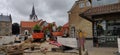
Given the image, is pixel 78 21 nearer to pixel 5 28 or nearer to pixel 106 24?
pixel 106 24

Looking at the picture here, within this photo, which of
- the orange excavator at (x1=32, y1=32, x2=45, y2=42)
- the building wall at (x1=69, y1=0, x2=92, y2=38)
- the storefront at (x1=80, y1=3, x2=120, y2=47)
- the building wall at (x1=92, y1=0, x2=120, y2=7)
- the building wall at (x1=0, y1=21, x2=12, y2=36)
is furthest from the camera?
the building wall at (x1=0, y1=21, x2=12, y2=36)

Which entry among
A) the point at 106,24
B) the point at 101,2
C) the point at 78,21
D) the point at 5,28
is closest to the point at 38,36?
the point at 78,21

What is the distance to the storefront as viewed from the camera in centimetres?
2058

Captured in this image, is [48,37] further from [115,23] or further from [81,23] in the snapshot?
[115,23]

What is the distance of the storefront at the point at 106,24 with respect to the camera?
20.6m

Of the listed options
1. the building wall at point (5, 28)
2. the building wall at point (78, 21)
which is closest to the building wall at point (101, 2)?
the building wall at point (78, 21)

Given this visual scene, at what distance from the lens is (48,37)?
125 ft

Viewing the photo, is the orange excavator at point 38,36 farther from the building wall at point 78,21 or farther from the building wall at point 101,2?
the building wall at point 101,2

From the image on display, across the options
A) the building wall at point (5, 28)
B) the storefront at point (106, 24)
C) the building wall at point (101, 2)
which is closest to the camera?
the storefront at point (106, 24)

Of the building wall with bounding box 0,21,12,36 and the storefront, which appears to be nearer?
the storefront

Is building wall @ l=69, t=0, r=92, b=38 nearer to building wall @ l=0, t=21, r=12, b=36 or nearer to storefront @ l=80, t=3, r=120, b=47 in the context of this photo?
storefront @ l=80, t=3, r=120, b=47

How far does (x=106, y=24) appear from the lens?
858 inches

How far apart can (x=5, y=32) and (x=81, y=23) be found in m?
95.7

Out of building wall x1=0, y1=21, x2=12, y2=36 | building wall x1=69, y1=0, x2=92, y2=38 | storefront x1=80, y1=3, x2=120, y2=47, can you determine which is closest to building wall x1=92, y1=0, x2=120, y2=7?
storefront x1=80, y1=3, x2=120, y2=47
